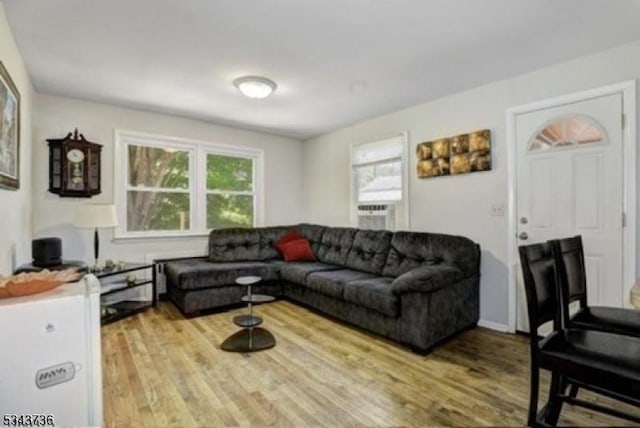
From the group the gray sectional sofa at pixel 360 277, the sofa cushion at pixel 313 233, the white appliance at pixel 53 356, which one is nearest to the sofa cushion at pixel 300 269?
the gray sectional sofa at pixel 360 277

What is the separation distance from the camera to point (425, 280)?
265 centimetres

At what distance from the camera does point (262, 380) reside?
7.35ft

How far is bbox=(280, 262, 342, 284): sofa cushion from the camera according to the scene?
3.82 m

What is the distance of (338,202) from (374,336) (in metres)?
2.34

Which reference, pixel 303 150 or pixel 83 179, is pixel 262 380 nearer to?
pixel 83 179

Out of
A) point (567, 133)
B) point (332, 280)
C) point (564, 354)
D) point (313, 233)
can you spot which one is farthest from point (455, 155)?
point (564, 354)

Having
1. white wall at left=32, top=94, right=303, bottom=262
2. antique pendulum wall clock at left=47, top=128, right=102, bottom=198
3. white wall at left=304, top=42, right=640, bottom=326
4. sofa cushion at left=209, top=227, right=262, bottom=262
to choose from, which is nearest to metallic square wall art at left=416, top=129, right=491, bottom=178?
white wall at left=304, top=42, right=640, bottom=326

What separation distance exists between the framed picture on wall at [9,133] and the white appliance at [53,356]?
1.17m

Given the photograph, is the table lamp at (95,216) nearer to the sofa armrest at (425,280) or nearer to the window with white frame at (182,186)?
the window with white frame at (182,186)

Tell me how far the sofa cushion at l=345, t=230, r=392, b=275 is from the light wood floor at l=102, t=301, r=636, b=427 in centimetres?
83

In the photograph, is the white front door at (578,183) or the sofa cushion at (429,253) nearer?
the white front door at (578,183)

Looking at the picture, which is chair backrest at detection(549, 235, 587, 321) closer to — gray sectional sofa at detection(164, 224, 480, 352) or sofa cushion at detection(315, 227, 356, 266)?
gray sectional sofa at detection(164, 224, 480, 352)

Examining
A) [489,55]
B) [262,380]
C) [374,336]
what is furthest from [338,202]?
[262,380]

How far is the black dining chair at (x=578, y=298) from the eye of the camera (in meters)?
1.80
